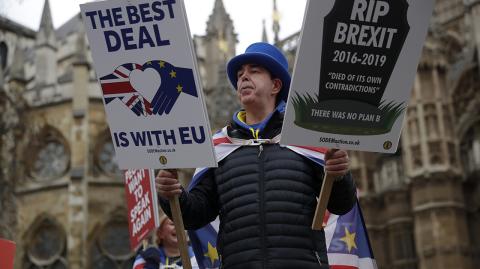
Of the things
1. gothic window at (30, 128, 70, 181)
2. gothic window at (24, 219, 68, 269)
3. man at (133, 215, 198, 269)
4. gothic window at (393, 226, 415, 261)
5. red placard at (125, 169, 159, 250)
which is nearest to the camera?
red placard at (125, 169, 159, 250)

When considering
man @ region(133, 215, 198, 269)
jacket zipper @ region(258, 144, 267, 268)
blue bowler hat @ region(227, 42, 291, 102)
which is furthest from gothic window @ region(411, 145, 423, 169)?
jacket zipper @ region(258, 144, 267, 268)

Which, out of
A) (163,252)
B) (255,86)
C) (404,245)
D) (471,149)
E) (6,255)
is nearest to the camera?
(255,86)

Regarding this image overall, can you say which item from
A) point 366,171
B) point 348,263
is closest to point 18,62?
point 366,171

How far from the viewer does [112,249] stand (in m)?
23.9

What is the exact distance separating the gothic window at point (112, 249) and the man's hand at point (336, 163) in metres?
21.2

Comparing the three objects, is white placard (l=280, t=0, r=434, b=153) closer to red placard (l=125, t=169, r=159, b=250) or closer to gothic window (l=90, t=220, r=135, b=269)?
red placard (l=125, t=169, r=159, b=250)

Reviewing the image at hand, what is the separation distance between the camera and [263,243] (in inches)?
116

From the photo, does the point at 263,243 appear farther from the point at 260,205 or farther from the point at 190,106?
the point at 190,106

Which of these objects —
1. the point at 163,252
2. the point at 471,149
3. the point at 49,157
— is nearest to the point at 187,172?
the point at 49,157

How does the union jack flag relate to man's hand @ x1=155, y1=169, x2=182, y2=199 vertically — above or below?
above

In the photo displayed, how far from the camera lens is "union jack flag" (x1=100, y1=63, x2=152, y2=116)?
3053 mm

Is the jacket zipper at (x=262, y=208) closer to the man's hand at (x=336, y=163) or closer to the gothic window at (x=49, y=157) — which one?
the man's hand at (x=336, y=163)

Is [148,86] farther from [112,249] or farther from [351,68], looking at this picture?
[112,249]

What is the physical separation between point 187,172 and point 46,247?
5629mm
